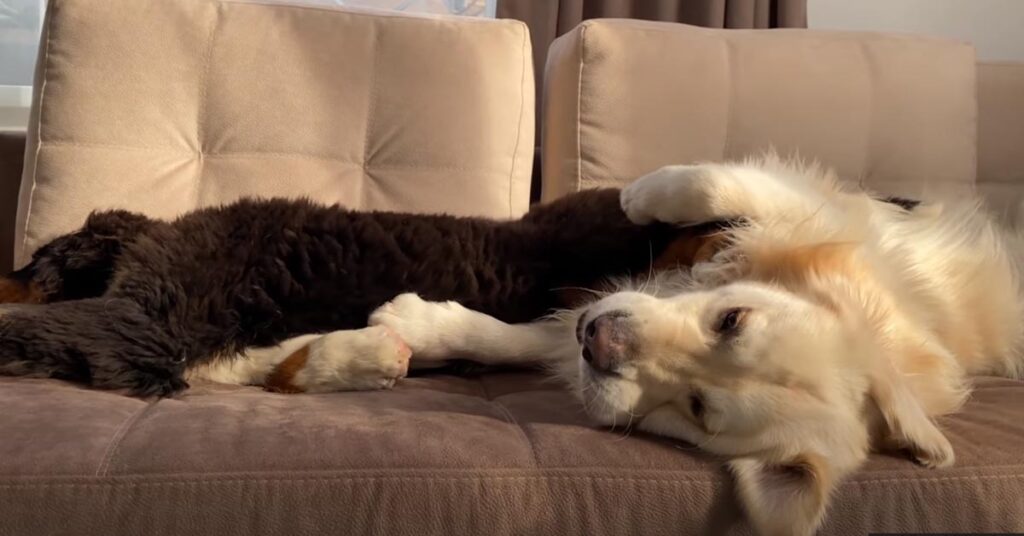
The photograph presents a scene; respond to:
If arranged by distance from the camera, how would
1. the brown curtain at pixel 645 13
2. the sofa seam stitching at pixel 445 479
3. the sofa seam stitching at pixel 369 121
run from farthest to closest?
the brown curtain at pixel 645 13 < the sofa seam stitching at pixel 369 121 < the sofa seam stitching at pixel 445 479

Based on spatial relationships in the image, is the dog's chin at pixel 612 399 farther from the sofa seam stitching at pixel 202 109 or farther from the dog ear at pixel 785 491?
the sofa seam stitching at pixel 202 109

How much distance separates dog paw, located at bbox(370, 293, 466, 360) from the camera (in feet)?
5.00

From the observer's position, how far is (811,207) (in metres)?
1.61

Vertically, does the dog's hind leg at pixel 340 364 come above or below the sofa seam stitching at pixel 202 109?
below

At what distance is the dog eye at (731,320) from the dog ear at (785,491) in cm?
20

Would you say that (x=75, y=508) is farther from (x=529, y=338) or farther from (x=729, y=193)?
(x=729, y=193)

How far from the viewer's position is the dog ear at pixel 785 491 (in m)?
1.08

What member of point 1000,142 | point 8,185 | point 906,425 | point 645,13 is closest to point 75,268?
point 8,185

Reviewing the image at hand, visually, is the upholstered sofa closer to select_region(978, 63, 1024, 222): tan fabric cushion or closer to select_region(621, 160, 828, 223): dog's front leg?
select_region(978, 63, 1024, 222): tan fabric cushion

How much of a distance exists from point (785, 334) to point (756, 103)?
1.21 m

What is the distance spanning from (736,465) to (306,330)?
32.3 inches

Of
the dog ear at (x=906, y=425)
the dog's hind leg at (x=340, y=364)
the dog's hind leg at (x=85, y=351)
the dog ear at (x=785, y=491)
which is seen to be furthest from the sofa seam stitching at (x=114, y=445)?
the dog ear at (x=906, y=425)

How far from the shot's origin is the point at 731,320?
127cm

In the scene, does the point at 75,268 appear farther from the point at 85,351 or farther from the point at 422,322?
the point at 422,322
